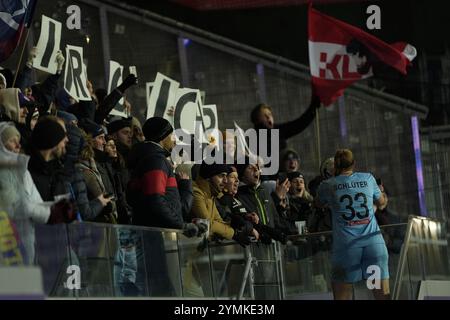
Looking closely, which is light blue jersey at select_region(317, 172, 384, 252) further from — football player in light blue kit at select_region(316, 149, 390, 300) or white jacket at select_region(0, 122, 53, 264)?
white jacket at select_region(0, 122, 53, 264)

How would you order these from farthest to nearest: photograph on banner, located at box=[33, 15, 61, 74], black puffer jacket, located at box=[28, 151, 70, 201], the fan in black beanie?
photograph on banner, located at box=[33, 15, 61, 74], black puffer jacket, located at box=[28, 151, 70, 201], the fan in black beanie

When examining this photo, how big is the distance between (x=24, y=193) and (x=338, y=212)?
11.7 feet

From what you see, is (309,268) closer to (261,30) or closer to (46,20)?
(46,20)

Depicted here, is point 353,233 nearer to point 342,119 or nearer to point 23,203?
point 23,203

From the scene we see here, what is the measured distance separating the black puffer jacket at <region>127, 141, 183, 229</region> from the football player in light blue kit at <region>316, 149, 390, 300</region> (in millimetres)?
1552

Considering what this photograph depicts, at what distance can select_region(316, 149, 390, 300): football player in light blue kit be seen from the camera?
1202cm

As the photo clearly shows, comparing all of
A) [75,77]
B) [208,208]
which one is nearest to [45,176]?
[208,208]

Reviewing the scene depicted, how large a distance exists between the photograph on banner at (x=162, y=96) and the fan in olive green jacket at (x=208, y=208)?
2370mm

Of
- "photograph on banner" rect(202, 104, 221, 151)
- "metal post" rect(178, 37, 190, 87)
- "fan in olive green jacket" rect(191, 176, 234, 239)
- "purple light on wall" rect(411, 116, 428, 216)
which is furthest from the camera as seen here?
"purple light on wall" rect(411, 116, 428, 216)

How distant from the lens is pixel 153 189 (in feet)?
35.8

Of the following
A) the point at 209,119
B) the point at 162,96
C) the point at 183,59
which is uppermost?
the point at 183,59

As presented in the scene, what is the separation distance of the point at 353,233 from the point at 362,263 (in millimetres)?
244

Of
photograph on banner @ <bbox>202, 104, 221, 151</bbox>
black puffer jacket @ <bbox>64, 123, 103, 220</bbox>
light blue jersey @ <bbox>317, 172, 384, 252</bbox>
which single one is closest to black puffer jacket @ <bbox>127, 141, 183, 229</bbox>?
black puffer jacket @ <bbox>64, 123, 103, 220</bbox>
